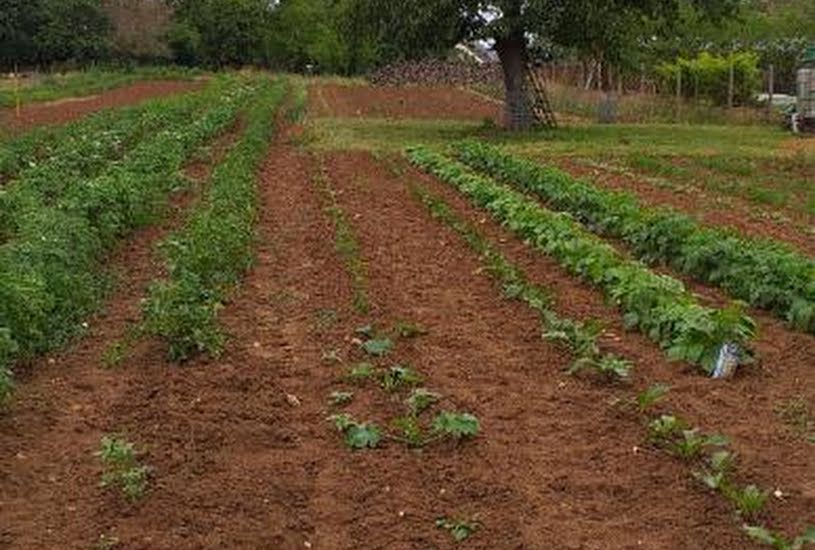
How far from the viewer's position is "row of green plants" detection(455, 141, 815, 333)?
9.31 metres

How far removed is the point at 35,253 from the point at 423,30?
19377 mm

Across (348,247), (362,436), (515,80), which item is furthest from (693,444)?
(515,80)

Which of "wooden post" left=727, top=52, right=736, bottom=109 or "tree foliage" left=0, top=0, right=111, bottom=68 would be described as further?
"tree foliage" left=0, top=0, right=111, bottom=68

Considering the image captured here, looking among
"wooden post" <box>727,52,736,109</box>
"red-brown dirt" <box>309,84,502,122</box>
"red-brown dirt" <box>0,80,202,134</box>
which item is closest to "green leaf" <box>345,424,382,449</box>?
"red-brown dirt" <box>0,80,202,134</box>

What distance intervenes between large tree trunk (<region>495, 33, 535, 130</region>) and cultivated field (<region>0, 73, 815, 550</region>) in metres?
13.4

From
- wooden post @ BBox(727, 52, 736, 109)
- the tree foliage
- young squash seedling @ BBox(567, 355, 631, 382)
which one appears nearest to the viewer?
young squash seedling @ BBox(567, 355, 631, 382)

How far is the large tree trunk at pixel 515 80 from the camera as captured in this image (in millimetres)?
29172

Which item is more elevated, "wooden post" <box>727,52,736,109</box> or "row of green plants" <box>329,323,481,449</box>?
"wooden post" <box>727,52,736,109</box>

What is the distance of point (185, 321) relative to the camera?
8.44m

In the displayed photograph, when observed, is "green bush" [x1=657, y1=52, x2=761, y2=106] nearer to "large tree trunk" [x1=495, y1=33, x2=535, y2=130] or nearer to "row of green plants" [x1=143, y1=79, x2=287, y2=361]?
"large tree trunk" [x1=495, y1=33, x2=535, y2=130]

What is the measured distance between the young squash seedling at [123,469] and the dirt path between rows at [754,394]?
2.88m

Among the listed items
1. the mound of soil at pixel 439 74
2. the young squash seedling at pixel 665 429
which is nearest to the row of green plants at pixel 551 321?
the young squash seedling at pixel 665 429

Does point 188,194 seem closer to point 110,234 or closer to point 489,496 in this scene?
point 110,234

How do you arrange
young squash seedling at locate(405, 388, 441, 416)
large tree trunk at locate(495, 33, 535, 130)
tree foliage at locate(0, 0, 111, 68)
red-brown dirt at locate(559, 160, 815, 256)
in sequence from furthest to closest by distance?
tree foliage at locate(0, 0, 111, 68)
large tree trunk at locate(495, 33, 535, 130)
red-brown dirt at locate(559, 160, 815, 256)
young squash seedling at locate(405, 388, 441, 416)
